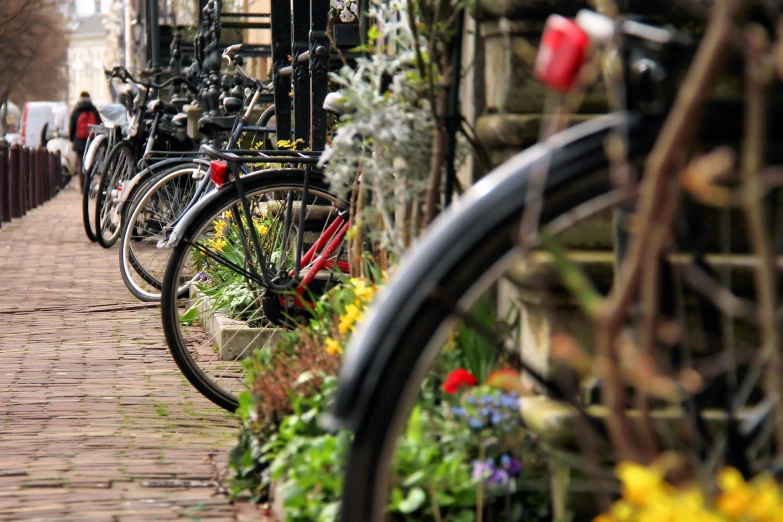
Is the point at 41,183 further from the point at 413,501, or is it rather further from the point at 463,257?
the point at 463,257

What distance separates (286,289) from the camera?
4934mm

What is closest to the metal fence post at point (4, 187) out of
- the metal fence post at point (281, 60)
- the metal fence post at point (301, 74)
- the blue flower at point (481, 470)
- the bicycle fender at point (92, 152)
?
the bicycle fender at point (92, 152)

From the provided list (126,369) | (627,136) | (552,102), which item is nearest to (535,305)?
(552,102)

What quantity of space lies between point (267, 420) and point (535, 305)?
107 cm

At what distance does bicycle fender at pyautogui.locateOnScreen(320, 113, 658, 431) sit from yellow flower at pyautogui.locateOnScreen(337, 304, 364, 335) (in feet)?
6.25

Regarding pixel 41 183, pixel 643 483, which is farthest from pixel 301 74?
pixel 41 183

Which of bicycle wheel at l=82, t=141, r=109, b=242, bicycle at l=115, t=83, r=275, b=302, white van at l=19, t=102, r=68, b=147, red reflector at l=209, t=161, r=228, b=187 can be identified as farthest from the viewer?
white van at l=19, t=102, r=68, b=147

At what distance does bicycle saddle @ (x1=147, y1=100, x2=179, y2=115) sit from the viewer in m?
11.2

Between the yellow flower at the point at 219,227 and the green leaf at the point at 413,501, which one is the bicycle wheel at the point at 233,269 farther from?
the green leaf at the point at 413,501

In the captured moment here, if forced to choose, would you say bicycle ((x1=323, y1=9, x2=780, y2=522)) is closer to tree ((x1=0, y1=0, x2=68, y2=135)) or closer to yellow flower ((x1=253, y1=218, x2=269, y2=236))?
yellow flower ((x1=253, y1=218, x2=269, y2=236))

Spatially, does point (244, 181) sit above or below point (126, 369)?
above

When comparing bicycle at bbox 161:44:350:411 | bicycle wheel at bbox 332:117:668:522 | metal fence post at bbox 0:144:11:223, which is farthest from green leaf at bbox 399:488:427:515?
metal fence post at bbox 0:144:11:223

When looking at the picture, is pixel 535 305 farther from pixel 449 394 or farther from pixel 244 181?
pixel 244 181

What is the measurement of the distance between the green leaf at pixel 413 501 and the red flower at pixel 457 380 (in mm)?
312
